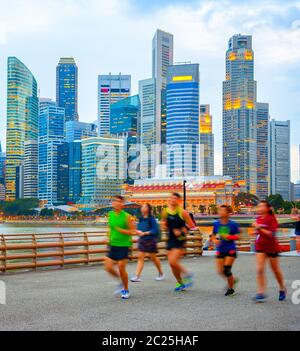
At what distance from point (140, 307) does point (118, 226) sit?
1.65 metres

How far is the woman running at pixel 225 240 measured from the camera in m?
11.0

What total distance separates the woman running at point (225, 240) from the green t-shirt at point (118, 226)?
5.81 ft

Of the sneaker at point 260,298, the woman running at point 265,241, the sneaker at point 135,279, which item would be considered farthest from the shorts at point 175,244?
the sneaker at point 135,279

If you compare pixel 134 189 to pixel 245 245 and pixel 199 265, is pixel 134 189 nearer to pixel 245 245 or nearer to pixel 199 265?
pixel 245 245

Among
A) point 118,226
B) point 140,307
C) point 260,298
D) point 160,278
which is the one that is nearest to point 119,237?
point 118,226

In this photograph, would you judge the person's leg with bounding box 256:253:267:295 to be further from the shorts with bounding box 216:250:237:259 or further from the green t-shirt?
the green t-shirt

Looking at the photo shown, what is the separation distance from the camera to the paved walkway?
328 inches

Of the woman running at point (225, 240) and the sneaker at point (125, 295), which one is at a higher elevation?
the woman running at point (225, 240)

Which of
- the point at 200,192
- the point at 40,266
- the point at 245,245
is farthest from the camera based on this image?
the point at 200,192

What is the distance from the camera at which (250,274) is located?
15.4 m

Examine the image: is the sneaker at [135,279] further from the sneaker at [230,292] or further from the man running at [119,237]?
the sneaker at [230,292]
